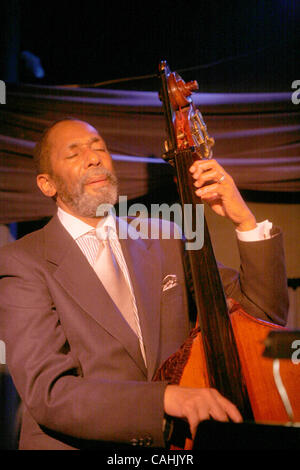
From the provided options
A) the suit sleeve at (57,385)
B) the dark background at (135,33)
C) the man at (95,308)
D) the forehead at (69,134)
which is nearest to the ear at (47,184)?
the man at (95,308)

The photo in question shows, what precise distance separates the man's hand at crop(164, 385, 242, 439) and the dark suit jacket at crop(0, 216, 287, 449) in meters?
0.04

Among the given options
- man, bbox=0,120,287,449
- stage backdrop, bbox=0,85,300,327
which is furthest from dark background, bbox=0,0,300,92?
man, bbox=0,120,287,449

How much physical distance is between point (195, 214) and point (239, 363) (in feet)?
1.84

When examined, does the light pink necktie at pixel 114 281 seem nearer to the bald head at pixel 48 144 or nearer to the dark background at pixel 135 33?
the bald head at pixel 48 144

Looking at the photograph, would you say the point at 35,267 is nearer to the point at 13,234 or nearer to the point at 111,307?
the point at 111,307

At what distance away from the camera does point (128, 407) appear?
1.22 m

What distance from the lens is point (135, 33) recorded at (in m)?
3.11

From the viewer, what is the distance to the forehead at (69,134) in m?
1.88

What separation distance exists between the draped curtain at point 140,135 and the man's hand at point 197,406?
1356 mm

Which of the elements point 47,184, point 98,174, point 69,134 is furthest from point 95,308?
point 69,134

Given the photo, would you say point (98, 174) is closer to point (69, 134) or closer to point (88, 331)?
point (69, 134)

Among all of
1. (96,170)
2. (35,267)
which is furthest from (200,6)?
(35,267)

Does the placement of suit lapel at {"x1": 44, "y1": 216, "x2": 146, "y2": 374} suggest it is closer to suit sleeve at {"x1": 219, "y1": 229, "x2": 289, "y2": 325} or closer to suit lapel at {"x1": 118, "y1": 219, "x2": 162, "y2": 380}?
suit lapel at {"x1": 118, "y1": 219, "x2": 162, "y2": 380}

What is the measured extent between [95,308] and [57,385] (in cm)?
32
